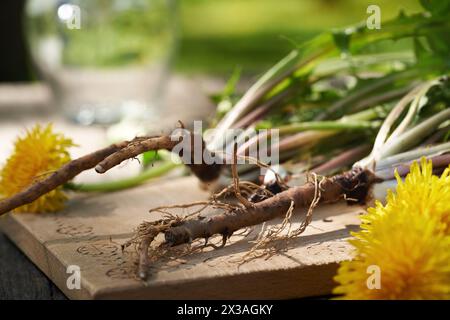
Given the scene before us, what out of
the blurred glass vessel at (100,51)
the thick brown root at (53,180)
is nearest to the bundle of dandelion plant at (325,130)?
the thick brown root at (53,180)

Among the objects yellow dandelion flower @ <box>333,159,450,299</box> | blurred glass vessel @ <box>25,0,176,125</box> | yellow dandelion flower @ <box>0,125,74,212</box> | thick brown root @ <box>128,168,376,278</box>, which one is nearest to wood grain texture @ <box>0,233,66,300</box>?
yellow dandelion flower @ <box>0,125,74,212</box>

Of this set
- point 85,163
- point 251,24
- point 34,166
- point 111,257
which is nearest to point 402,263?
point 111,257

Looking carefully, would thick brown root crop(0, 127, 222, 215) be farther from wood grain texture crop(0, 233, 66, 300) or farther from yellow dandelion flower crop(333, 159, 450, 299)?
yellow dandelion flower crop(333, 159, 450, 299)

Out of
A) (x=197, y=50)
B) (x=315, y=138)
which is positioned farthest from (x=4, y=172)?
(x=197, y=50)

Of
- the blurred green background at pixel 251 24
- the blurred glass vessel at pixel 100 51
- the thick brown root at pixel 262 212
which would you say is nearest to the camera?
the thick brown root at pixel 262 212

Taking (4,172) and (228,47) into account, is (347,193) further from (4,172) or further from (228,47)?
(228,47)

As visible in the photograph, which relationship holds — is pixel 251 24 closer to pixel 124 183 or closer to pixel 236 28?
pixel 236 28

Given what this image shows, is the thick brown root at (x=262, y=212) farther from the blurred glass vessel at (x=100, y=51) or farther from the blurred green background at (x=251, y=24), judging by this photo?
the blurred green background at (x=251, y=24)
